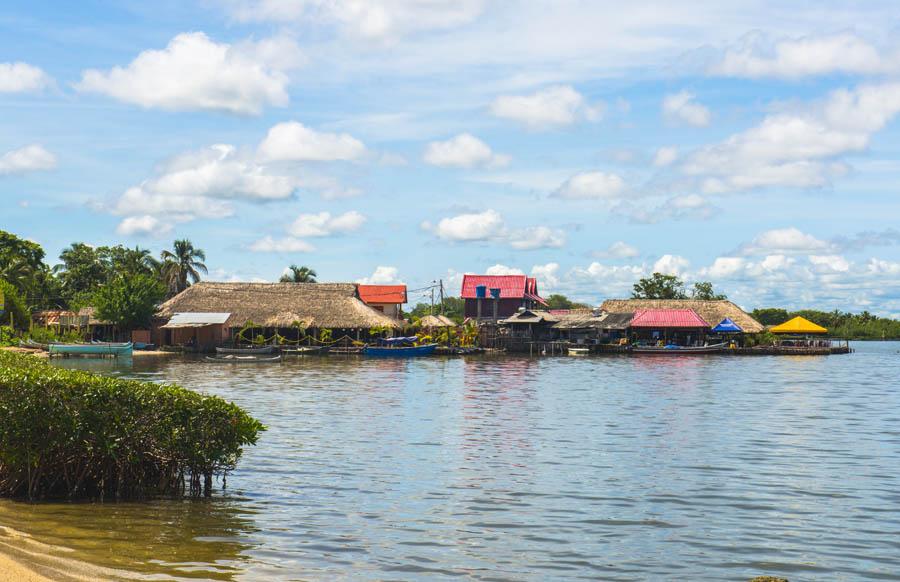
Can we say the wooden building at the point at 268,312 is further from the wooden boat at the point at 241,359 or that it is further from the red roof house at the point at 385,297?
the wooden boat at the point at 241,359

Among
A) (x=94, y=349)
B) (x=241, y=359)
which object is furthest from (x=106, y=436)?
(x=94, y=349)

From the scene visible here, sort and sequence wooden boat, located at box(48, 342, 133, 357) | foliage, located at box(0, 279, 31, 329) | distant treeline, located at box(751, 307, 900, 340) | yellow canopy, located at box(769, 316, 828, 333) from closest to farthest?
1. wooden boat, located at box(48, 342, 133, 357)
2. foliage, located at box(0, 279, 31, 329)
3. yellow canopy, located at box(769, 316, 828, 333)
4. distant treeline, located at box(751, 307, 900, 340)

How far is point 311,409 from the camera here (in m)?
28.9

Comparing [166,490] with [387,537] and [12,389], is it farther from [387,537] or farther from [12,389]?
[387,537]

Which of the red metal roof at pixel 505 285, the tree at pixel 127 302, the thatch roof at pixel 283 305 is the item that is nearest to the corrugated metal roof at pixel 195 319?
the thatch roof at pixel 283 305

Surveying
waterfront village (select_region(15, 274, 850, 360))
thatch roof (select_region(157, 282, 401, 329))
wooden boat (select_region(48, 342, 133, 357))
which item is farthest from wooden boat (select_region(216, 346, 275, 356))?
wooden boat (select_region(48, 342, 133, 357))

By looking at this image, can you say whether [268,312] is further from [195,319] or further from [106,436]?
[106,436]

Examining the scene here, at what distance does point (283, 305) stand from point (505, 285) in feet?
83.6

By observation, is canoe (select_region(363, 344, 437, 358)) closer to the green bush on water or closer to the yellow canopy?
the yellow canopy

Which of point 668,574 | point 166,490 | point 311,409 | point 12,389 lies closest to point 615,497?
point 668,574

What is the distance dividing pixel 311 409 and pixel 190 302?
51210 mm

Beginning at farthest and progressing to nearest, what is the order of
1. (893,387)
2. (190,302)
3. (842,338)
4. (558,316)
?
(842,338) < (558,316) < (190,302) < (893,387)

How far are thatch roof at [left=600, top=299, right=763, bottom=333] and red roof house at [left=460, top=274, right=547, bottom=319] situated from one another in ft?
33.5

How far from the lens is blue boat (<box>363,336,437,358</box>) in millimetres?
70062
